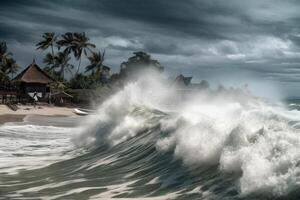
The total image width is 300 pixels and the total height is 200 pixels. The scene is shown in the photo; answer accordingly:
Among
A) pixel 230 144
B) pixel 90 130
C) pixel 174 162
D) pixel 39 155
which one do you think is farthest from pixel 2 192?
pixel 90 130

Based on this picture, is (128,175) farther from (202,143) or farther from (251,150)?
(251,150)

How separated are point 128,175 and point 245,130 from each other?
3.39 meters

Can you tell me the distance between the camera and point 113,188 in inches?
415

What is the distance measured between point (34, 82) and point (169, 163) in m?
47.6

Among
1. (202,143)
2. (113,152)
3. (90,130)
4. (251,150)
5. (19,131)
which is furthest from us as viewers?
(19,131)

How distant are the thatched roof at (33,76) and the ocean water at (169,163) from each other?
37911mm

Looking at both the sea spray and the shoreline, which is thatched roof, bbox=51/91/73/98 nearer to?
the shoreline

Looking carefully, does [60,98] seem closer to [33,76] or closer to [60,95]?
[60,95]

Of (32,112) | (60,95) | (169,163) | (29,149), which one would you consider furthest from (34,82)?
(169,163)

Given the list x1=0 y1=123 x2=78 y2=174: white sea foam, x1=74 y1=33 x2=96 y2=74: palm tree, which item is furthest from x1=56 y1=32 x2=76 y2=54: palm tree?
x1=0 y1=123 x2=78 y2=174: white sea foam

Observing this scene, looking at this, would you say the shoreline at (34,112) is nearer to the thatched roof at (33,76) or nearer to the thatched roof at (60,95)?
the thatched roof at (60,95)

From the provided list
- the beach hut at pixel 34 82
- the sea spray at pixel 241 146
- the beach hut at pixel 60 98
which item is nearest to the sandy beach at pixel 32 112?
the beach hut at pixel 60 98

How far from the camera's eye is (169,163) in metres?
12.2

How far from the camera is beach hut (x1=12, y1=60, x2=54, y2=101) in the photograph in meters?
57.3
